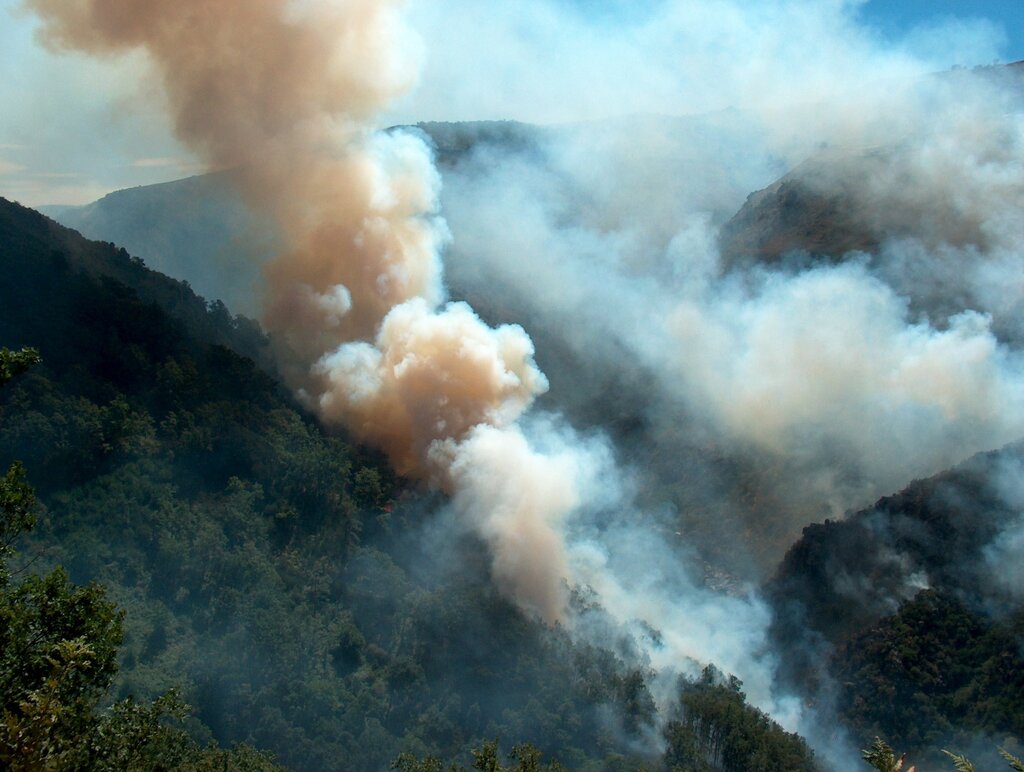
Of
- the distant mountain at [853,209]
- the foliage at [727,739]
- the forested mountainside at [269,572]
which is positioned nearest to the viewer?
the foliage at [727,739]

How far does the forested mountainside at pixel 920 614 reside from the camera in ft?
129

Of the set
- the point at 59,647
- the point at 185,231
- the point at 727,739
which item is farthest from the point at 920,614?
the point at 185,231

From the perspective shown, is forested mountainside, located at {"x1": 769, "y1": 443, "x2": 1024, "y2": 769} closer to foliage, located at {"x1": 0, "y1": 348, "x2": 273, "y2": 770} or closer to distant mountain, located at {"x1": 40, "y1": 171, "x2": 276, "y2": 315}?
foliage, located at {"x1": 0, "y1": 348, "x2": 273, "y2": 770}

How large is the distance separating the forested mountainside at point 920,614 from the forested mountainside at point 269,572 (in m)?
6.06

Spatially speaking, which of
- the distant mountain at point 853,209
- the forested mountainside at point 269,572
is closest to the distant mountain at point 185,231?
the forested mountainside at point 269,572

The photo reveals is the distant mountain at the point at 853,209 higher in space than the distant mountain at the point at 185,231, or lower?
higher

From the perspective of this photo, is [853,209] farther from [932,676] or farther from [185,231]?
[185,231]

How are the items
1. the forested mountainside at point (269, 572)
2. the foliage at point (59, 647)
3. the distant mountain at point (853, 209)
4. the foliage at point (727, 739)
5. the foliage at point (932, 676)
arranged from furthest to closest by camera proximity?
the distant mountain at point (853, 209) < the forested mountainside at point (269, 572) < the foliage at point (932, 676) < the foliage at point (727, 739) < the foliage at point (59, 647)

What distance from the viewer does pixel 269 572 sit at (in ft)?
Result: 159

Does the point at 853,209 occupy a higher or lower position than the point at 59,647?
higher

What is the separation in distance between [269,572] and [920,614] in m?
36.2

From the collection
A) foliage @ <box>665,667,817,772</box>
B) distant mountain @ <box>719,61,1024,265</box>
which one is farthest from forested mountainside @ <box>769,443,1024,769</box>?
distant mountain @ <box>719,61,1024,265</box>

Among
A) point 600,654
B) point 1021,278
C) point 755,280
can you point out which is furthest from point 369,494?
point 1021,278

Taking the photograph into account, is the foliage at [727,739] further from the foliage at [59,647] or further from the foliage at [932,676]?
the foliage at [59,647]
